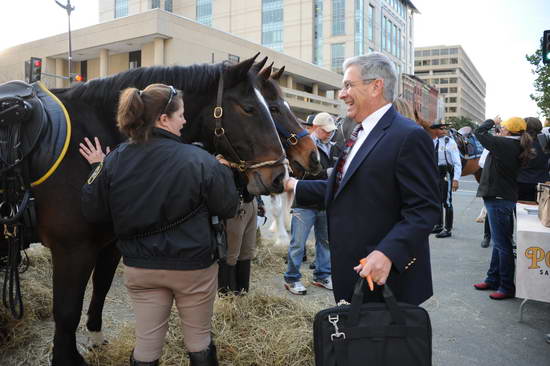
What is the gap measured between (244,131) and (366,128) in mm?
894

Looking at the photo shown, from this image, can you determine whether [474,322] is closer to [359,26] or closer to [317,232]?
[317,232]

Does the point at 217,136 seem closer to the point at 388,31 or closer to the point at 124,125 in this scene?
the point at 124,125

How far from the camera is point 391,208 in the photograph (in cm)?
202

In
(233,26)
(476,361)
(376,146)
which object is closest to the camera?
(376,146)

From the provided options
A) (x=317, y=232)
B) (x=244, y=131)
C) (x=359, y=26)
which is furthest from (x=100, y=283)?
(x=359, y=26)

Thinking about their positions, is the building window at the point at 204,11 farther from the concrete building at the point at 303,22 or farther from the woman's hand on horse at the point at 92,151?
the woman's hand on horse at the point at 92,151

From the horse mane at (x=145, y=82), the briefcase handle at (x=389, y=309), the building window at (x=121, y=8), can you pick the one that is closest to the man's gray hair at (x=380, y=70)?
the briefcase handle at (x=389, y=309)

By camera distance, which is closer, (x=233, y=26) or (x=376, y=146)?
(x=376, y=146)

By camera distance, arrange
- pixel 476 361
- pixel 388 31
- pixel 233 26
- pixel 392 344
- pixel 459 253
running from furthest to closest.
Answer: pixel 388 31 → pixel 233 26 → pixel 459 253 → pixel 476 361 → pixel 392 344

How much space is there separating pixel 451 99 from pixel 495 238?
501 feet

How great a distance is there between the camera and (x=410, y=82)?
78312mm

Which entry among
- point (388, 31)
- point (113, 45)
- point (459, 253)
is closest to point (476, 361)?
point (459, 253)

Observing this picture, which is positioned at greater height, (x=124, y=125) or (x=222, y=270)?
(x=124, y=125)

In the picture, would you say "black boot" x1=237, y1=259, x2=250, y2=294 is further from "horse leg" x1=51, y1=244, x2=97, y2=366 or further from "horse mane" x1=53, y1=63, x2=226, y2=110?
"horse mane" x1=53, y1=63, x2=226, y2=110
